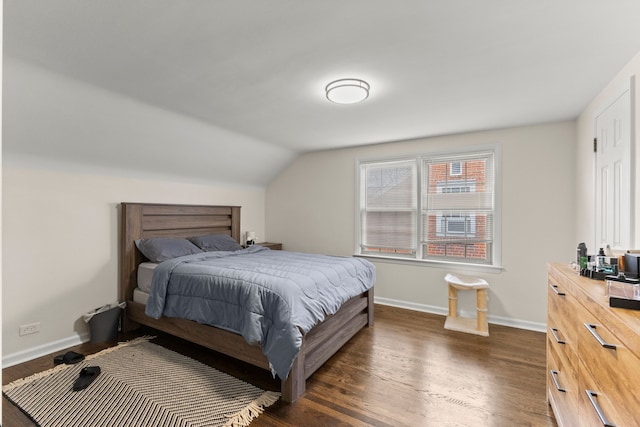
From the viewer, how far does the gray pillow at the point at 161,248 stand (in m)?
3.51

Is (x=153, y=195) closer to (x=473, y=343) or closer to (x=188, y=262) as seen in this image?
(x=188, y=262)

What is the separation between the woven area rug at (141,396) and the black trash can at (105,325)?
1.21 ft

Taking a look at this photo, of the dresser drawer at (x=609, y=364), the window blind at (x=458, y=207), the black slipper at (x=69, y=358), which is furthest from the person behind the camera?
the window blind at (x=458, y=207)

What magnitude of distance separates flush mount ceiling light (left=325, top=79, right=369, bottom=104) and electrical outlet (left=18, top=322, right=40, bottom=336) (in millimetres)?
3277

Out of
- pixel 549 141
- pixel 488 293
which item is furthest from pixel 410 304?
pixel 549 141

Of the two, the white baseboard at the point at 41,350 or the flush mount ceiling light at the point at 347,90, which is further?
the white baseboard at the point at 41,350

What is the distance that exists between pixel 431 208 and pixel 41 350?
14.2ft

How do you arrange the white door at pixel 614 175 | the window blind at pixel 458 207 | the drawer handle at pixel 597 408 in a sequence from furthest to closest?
the window blind at pixel 458 207 → the white door at pixel 614 175 → the drawer handle at pixel 597 408

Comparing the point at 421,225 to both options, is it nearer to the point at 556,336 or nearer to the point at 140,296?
the point at 556,336

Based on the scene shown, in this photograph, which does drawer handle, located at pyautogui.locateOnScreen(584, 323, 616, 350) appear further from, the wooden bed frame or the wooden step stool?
the wooden step stool

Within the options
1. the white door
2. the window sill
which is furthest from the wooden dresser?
the window sill

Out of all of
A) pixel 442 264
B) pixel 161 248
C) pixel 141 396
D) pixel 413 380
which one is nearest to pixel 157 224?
pixel 161 248

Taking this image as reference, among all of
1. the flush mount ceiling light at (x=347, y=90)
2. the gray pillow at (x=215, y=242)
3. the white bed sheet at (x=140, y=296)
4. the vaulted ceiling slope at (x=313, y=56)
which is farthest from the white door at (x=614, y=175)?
the white bed sheet at (x=140, y=296)

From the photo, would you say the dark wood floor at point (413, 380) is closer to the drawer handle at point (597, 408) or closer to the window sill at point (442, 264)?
the window sill at point (442, 264)
